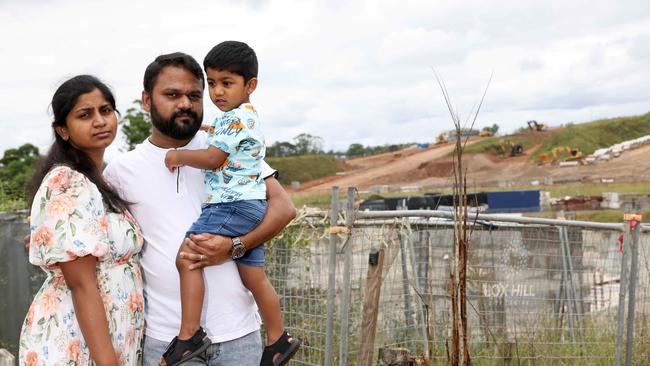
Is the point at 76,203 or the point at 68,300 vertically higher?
the point at 76,203

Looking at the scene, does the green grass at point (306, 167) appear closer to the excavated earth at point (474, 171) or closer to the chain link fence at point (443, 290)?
the excavated earth at point (474, 171)

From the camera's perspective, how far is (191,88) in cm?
307

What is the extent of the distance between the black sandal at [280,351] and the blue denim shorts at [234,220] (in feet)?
1.25

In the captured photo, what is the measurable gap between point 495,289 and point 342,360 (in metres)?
2.00

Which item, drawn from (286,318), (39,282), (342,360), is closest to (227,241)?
(342,360)

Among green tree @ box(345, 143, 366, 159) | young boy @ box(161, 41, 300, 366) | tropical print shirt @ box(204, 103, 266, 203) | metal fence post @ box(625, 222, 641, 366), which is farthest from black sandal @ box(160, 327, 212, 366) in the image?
green tree @ box(345, 143, 366, 159)

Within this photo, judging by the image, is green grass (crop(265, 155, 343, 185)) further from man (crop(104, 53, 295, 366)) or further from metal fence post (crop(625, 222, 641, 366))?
man (crop(104, 53, 295, 366))

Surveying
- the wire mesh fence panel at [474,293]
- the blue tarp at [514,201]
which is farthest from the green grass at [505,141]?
the wire mesh fence panel at [474,293]

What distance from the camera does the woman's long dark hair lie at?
281 centimetres

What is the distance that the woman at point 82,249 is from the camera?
2.67 metres

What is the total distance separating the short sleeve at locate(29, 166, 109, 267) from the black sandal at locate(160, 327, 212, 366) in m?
0.46

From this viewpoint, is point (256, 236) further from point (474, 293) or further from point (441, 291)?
point (441, 291)

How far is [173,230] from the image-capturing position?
3045 mm

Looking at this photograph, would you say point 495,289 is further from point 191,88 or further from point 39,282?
point 191,88
